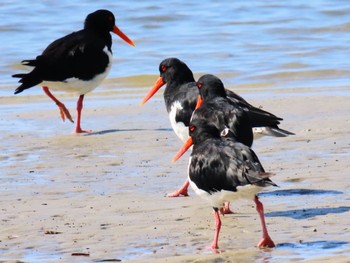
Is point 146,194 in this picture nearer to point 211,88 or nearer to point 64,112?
point 211,88

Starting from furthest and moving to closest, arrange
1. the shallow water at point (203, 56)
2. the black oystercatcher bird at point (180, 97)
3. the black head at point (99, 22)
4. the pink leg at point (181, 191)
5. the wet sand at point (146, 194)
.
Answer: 1. the black head at point (99, 22)
2. the black oystercatcher bird at point (180, 97)
3. the pink leg at point (181, 191)
4. the shallow water at point (203, 56)
5. the wet sand at point (146, 194)

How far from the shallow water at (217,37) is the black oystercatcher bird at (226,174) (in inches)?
251

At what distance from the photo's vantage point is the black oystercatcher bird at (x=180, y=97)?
8039 mm

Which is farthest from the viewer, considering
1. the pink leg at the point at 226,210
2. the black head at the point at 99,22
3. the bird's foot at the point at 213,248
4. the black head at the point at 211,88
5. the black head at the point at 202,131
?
the black head at the point at 99,22

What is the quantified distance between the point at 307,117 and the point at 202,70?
13.0 ft

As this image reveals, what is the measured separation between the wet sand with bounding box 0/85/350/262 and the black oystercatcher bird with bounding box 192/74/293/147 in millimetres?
477

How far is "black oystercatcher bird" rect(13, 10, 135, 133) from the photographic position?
10672 millimetres

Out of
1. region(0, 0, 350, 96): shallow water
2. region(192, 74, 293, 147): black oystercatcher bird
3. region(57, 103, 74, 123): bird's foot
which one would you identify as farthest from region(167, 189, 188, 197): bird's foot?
region(0, 0, 350, 96): shallow water

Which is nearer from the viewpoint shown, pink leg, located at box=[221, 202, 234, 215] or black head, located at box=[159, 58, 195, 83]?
pink leg, located at box=[221, 202, 234, 215]

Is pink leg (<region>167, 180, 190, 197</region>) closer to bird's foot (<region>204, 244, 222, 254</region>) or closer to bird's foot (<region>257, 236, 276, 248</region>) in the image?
bird's foot (<region>204, 244, 222, 254</region>)

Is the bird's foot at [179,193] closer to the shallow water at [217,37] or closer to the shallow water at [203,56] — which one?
the shallow water at [203,56]

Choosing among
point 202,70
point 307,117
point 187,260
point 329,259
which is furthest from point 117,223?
point 202,70

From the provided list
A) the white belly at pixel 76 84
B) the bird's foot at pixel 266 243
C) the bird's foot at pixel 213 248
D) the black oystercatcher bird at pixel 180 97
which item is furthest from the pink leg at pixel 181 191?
the white belly at pixel 76 84

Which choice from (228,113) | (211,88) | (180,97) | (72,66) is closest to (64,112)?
(72,66)
